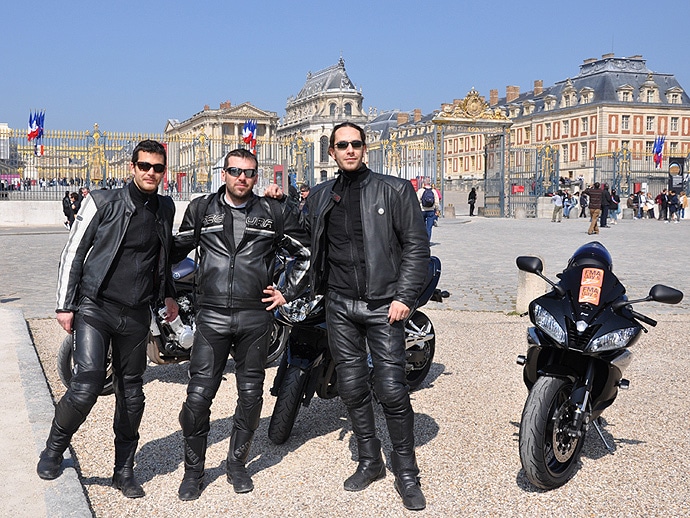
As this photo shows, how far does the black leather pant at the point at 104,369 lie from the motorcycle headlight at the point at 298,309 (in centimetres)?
80

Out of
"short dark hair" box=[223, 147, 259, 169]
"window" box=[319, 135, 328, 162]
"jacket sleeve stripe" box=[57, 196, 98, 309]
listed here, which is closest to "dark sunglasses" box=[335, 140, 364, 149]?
"short dark hair" box=[223, 147, 259, 169]

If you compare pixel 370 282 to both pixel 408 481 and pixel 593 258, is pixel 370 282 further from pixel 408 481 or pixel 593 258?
pixel 593 258

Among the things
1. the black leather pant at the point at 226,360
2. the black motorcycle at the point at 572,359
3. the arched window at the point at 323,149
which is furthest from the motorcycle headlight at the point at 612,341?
the arched window at the point at 323,149

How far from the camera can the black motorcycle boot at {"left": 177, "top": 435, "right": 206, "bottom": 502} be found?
3.55 meters

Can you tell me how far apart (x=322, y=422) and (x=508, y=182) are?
29364 millimetres

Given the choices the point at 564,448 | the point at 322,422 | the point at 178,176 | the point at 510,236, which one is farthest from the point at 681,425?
the point at 178,176

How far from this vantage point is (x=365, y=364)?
3.71 metres

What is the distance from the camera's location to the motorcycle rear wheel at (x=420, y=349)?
17.1 ft

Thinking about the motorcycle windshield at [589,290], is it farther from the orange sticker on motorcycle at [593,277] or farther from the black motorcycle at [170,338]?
the black motorcycle at [170,338]

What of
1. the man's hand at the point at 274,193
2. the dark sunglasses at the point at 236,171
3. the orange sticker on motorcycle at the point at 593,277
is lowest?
the orange sticker on motorcycle at the point at 593,277

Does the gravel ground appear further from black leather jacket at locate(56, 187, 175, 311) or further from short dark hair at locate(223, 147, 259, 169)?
short dark hair at locate(223, 147, 259, 169)

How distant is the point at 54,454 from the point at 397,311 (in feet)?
5.49

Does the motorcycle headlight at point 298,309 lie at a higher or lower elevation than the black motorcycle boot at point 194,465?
higher

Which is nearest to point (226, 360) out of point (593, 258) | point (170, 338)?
point (170, 338)
